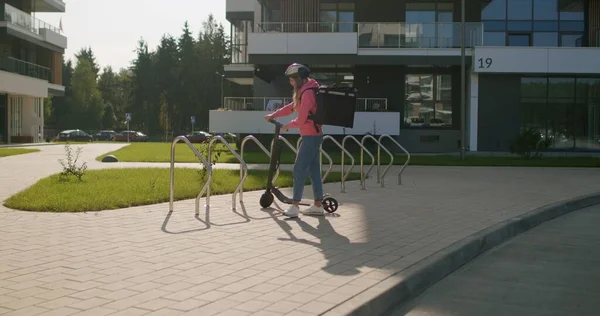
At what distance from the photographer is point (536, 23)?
120ft

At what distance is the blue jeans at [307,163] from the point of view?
9008 mm

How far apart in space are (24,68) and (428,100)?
31.3 meters

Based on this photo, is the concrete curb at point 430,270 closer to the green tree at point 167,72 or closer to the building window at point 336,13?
the building window at point 336,13

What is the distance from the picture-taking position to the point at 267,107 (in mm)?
34156

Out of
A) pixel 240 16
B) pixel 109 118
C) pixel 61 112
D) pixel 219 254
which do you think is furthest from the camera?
pixel 109 118

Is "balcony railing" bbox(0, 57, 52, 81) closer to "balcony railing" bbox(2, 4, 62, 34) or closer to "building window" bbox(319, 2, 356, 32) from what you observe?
"balcony railing" bbox(2, 4, 62, 34)

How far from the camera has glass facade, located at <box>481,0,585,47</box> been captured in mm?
36500

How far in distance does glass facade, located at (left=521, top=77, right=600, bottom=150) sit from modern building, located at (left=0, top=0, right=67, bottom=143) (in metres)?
34.6

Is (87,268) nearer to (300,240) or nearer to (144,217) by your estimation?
(300,240)

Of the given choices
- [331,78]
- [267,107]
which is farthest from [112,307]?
[331,78]

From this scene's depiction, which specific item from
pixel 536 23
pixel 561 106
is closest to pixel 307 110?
pixel 561 106

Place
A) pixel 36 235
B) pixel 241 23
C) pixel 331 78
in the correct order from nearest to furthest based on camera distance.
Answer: pixel 36 235
pixel 331 78
pixel 241 23

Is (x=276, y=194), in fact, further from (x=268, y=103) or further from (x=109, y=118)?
(x=109, y=118)

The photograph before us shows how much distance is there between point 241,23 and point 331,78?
9.61m
